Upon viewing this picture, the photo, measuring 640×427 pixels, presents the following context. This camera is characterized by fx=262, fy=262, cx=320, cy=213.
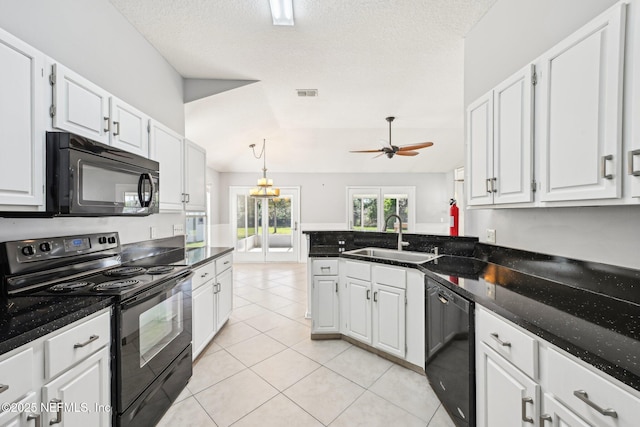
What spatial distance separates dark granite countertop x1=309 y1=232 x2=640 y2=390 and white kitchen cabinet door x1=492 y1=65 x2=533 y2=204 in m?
0.47

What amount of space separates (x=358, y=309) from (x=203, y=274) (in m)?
1.47

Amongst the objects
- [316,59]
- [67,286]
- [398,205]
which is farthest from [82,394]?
[398,205]

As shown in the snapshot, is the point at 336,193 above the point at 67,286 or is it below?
above

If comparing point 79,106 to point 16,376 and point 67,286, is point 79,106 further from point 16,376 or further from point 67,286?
point 16,376

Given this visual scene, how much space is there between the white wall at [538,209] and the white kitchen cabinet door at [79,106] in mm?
2460

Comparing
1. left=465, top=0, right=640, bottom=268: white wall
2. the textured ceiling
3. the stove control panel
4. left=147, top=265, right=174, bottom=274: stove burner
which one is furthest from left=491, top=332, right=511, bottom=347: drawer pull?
the stove control panel

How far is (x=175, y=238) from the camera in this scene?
2.88 metres

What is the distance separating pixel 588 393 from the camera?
80 centimetres

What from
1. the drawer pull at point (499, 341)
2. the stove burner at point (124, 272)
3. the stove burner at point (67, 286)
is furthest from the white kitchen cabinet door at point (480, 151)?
the stove burner at point (67, 286)

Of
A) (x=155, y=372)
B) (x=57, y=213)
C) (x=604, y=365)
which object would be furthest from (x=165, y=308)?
(x=604, y=365)

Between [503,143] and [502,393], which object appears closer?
[502,393]

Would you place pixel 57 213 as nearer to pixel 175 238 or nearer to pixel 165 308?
pixel 165 308

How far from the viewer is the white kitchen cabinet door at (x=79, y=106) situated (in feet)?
4.32

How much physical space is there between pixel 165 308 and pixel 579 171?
2.36m
